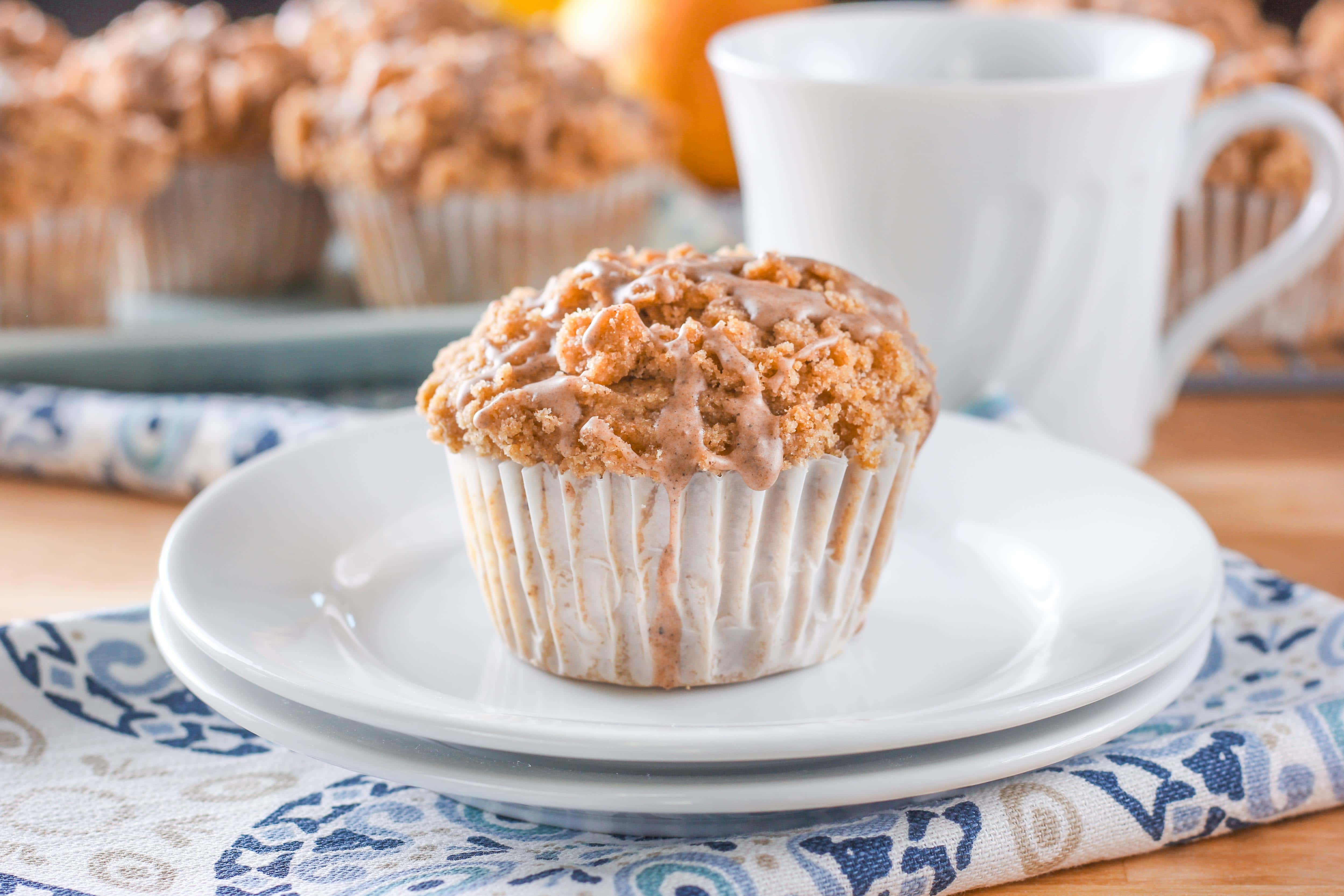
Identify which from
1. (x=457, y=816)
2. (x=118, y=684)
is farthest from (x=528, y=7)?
(x=457, y=816)

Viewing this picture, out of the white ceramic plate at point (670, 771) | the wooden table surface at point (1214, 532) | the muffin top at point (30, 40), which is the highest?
the muffin top at point (30, 40)

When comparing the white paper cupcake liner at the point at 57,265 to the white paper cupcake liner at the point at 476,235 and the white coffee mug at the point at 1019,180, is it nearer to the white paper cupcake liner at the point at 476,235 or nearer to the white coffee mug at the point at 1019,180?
the white paper cupcake liner at the point at 476,235

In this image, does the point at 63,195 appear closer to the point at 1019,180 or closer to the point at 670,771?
the point at 1019,180

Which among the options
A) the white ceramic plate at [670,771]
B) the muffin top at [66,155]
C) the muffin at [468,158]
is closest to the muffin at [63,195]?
the muffin top at [66,155]

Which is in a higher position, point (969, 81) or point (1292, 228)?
point (969, 81)

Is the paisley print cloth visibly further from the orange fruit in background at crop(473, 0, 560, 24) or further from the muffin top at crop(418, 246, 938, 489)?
the orange fruit in background at crop(473, 0, 560, 24)

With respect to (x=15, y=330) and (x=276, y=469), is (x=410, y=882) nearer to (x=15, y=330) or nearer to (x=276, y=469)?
(x=276, y=469)
